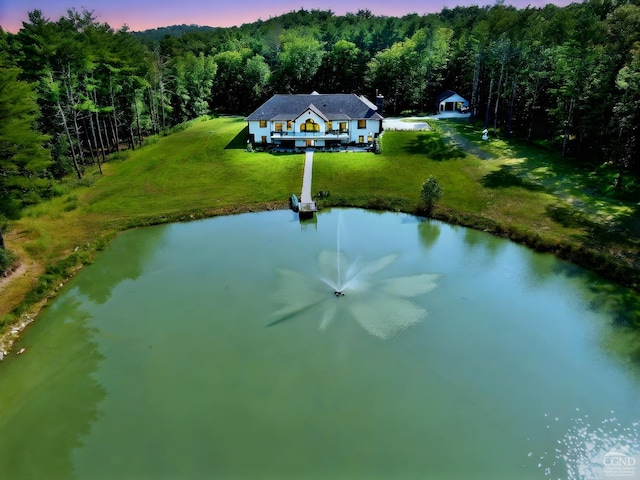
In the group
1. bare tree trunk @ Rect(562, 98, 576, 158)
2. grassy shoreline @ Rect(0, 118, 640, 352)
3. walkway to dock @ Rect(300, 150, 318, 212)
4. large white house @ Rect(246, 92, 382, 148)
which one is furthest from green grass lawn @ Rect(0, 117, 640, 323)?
large white house @ Rect(246, 92, 382, 148)

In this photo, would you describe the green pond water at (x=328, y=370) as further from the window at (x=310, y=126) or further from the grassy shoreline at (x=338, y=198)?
the window at (x=310, y=126)

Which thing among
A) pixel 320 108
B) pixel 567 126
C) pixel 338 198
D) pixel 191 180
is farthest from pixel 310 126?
pixel 567 126

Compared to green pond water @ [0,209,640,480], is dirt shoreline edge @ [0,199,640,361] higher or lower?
higher

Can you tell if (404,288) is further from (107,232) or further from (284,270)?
(107,232)

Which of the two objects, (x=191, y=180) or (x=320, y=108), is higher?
(x=320, y=108)

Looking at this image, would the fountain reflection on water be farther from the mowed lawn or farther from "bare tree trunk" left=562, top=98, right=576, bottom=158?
"bare tree trunk" left=562, top=98, right=576, bottom=158

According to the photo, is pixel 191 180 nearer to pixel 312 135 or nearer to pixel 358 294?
pixel 312 135
